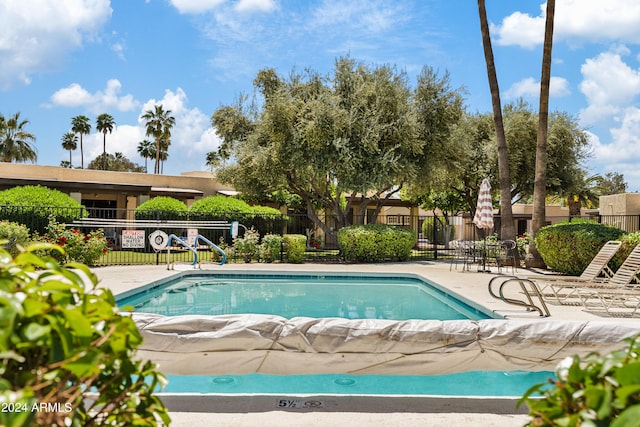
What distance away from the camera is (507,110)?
25.5m

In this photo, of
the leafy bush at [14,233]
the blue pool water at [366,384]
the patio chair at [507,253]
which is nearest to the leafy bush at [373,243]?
the patio chair at [507,253]

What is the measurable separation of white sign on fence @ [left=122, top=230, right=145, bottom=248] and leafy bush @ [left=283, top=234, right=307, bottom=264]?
515 centimetres

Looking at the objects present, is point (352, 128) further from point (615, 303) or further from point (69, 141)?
point (69, 141)

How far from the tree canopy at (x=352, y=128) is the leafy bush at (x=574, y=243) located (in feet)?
19.0

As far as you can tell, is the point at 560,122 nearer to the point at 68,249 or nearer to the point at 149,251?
the point at 149,251

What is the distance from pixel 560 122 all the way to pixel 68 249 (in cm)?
2202

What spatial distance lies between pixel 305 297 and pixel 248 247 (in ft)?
21.2

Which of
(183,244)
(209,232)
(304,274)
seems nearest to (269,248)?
(304,274)

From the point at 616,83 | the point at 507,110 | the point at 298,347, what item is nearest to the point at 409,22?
the point at 616,83

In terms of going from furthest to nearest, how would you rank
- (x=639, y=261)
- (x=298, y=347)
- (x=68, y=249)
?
(x=68, y=249), (x=639, y=261), (x=298, y=347)

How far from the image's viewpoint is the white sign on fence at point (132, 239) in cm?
1550

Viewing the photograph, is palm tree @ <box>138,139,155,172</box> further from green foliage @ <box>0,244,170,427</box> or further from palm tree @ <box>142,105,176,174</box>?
green foliage @ <box>0,244,170,427</box>

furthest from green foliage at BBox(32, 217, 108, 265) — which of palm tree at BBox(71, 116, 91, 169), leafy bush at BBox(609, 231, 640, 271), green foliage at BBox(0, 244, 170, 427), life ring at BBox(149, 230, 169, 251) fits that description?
palm tree at BBox(71, 116, 91, 169)

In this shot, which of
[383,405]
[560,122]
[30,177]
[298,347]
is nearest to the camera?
[383,405]
